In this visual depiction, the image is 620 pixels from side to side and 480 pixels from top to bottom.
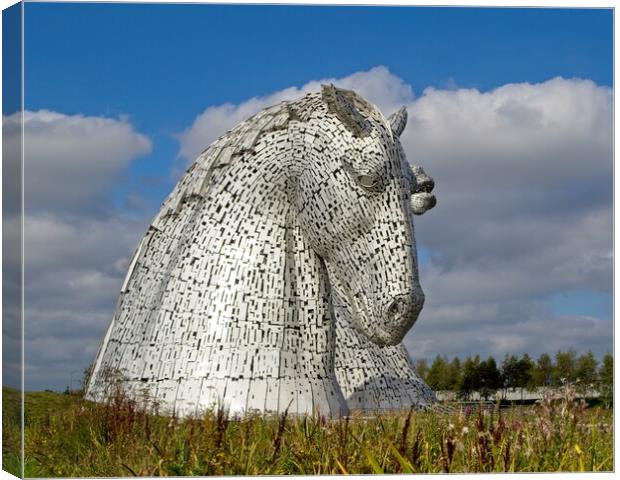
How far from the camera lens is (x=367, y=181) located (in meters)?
5.91

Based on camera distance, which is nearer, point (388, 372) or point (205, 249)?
point (205, 249)

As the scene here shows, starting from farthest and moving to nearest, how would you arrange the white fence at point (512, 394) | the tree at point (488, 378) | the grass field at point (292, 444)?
1. the tree at point (488, 378)
2. the white fence at point (512, 394)
3. the grass field at point (292, 444)

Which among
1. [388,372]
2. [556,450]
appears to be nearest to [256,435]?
[556,450]

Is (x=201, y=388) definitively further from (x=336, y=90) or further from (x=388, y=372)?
(x=388, y=372)

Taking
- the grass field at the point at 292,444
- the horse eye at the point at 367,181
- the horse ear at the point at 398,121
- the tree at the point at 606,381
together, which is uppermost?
the horse ear at the point at 398,121

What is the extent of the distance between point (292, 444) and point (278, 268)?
130 centimetres

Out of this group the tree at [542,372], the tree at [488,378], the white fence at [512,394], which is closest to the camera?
the white fence at [512,394]

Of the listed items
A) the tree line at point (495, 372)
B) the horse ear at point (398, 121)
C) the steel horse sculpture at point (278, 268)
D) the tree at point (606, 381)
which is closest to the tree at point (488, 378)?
the tree line at point (495, 372)

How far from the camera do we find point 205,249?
6156 millimetres

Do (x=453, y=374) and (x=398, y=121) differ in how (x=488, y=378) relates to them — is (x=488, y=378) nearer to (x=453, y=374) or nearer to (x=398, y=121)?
(x=453, y=374)

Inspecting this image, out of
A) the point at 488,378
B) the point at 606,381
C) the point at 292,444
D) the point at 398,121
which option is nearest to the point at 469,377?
the point at 488,378

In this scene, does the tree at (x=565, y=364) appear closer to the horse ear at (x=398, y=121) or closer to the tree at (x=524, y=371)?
the tree at (x=524, y=371)

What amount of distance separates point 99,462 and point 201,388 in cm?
85

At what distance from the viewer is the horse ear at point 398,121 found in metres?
6.80
